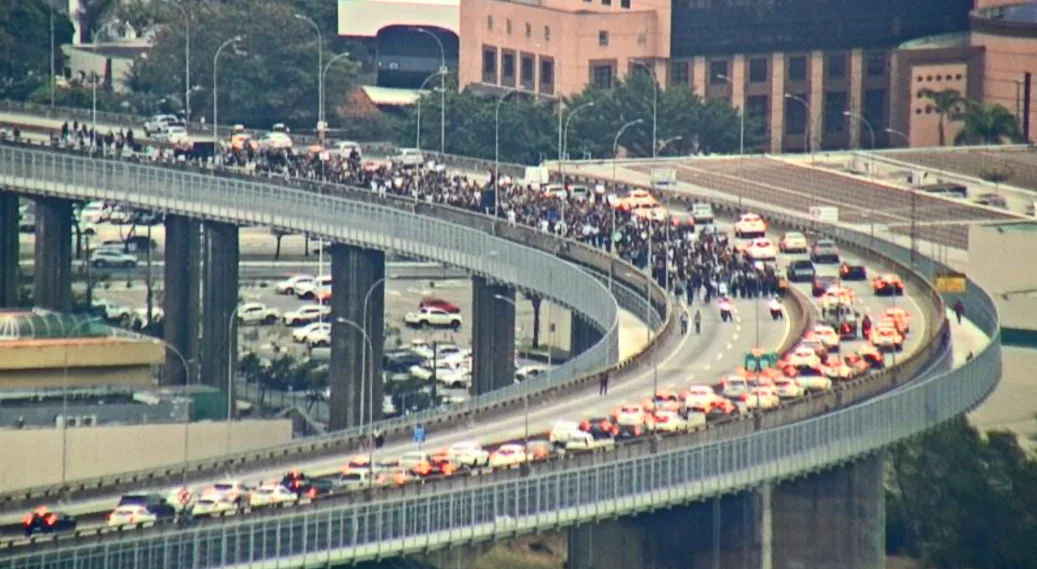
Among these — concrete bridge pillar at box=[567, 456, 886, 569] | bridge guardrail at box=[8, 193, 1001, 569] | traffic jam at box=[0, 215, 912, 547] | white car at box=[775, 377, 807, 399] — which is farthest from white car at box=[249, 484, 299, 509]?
white car at box=[775, 377, 807, 399]

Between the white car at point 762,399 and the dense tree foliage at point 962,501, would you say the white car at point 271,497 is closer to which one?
the white car at point 762,399

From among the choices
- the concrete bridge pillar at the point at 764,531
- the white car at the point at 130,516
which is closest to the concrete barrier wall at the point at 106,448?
the concrete bridge pillar at the point at 764,531

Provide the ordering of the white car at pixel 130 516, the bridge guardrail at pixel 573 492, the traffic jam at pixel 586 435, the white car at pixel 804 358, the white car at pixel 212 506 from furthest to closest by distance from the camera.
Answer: the white car at pixel 804 358 < the traffic jam at pixel 586 435 < the white car at pixel 212 506 < the white car at pixel 130 516 < the bridge guardrail at pixel 573 492

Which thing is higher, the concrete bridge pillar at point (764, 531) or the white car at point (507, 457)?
the white car at point (507, 457)

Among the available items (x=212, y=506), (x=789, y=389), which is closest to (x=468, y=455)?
(x=212, y=506)

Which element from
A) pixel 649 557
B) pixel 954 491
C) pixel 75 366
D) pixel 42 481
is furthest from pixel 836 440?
pixel 75 366

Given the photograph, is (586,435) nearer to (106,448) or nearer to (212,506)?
(212,506)

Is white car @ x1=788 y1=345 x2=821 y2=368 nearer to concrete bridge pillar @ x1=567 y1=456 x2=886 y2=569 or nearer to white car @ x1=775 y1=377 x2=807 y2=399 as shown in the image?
white car @ x1=775 y1=377 x2=807 y2=399
